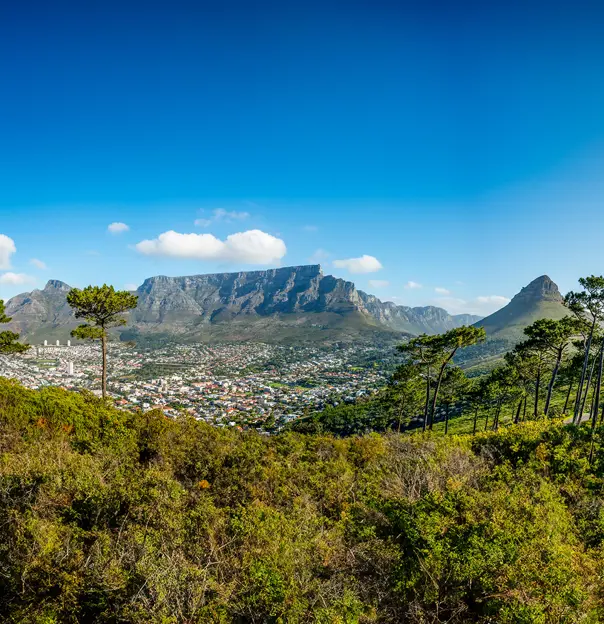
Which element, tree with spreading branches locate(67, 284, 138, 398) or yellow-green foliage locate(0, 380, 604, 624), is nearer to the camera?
yellow-green foliage locate(0, 380, 604, 624)

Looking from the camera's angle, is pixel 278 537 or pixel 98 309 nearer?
pixel 278 537

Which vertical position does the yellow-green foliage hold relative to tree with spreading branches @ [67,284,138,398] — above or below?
below

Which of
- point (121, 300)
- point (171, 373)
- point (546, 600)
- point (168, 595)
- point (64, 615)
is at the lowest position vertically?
point (171, 373)

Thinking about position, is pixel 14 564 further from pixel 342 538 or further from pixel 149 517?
pixel 342 538

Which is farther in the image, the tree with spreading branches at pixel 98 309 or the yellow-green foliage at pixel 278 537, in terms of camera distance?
the tree with spreading branches at pixel 98 309

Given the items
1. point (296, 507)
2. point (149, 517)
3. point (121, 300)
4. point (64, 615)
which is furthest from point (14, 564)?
point (121, 300)

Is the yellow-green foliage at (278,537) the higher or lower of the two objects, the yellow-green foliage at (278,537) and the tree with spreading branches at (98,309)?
the lower

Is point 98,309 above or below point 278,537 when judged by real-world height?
above

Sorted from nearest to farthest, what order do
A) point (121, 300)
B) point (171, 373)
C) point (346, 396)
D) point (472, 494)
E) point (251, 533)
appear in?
1. point (251, 533)
2. point (472, 494)
3. point (121, 300)
4. point (346, 396)
5. point (171, 373)
